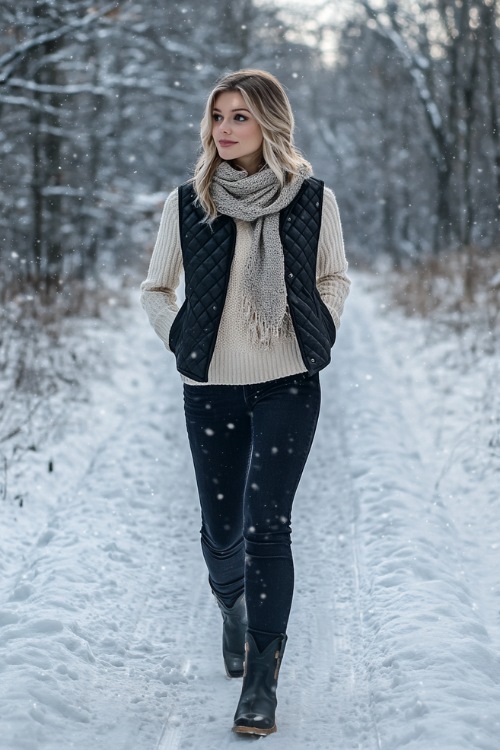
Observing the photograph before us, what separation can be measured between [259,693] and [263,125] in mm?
1959

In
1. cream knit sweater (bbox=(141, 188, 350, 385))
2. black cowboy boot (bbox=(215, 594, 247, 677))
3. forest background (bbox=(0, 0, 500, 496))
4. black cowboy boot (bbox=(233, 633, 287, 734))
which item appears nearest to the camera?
black cowboy boot (bbox=(233, 633, 287, 734))

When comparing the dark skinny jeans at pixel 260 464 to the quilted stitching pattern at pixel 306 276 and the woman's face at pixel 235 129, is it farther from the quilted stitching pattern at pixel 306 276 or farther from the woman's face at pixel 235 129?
the woman's face at pixel 235 129

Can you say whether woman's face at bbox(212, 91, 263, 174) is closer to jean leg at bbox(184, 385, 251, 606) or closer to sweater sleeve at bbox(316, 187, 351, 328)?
sweater sleeve at bbox(316, 187, 351, 328)

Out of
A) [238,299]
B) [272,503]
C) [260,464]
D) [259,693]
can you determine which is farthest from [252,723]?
[238,299]

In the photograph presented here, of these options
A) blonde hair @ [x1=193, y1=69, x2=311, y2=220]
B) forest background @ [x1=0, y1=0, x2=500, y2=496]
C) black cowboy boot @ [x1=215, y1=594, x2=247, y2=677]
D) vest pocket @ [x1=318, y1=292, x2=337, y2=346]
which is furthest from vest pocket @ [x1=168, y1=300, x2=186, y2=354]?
forest background @ [x1=0, y1=0, x2=500, y2=496]

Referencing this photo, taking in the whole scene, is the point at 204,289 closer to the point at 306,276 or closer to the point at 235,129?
→ the point at 306,276

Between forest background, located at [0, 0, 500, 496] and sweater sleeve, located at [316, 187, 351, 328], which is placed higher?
forest background, located at [0, 0, 500, 496]

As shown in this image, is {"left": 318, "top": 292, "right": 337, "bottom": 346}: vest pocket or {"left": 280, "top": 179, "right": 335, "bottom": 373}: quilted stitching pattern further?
{"left": 318, "top": 292, "right": 337, "bottom": 346}: vest pocket

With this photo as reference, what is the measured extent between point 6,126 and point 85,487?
862 centimetres

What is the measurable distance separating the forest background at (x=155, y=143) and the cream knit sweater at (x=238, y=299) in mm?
2739

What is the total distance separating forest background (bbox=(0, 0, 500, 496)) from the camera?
9492 mm

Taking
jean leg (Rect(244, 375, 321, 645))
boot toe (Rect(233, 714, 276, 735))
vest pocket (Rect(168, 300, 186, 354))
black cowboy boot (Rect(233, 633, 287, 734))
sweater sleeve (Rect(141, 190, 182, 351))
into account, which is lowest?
boot toe (Rect(233, 714, 276, 735))

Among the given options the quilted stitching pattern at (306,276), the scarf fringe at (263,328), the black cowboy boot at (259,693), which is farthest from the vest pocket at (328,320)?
the black cowboy boot at (259,693)

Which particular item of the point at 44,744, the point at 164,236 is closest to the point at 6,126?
the point at 164,236
